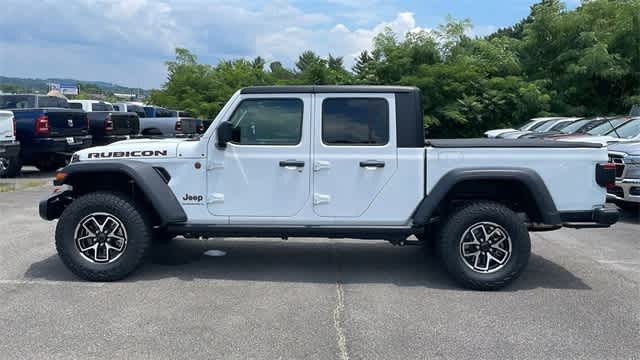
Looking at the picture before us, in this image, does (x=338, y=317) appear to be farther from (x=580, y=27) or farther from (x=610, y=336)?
(x=580, y=27)

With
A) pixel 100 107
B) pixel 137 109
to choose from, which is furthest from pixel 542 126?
pixel 137 109

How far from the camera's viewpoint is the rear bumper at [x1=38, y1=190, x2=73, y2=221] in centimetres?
623

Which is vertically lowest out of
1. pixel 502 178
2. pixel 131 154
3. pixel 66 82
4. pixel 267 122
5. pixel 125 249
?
pixel 125 249

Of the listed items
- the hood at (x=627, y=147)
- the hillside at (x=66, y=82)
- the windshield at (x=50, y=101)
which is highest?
the hillside at (x=66, y=82)

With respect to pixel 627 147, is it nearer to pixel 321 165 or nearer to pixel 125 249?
pixel 321 165

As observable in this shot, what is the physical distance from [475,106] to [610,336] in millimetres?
14744

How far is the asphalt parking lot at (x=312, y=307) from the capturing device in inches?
178

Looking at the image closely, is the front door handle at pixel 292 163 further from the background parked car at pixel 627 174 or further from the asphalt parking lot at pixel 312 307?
the background parked car at pixel 627 174

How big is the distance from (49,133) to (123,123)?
3138 mm

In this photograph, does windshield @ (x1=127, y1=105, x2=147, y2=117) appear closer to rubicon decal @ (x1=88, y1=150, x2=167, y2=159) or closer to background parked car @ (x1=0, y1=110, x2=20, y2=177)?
background parked car @ (x1=0, y1=110, x2=20, y2=177)

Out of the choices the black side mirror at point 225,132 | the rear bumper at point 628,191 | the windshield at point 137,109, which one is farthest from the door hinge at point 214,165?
the windshield at point 137,109

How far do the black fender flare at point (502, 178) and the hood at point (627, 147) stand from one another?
4799mm

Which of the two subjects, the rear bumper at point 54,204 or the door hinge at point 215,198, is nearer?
the door hinge at point 215,198

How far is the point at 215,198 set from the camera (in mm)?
6086
